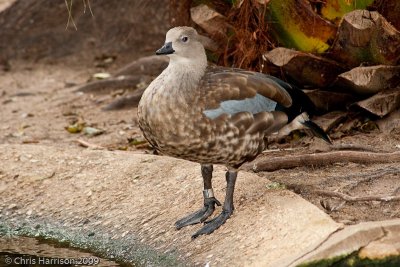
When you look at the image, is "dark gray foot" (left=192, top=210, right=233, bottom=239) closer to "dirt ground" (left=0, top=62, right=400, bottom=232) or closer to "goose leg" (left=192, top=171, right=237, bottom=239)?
"goose leg" (left=192, top=171, right=237, bottom=239)

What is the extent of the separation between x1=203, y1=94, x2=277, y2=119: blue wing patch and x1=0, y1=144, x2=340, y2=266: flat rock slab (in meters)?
0.47

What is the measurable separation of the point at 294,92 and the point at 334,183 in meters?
0.60

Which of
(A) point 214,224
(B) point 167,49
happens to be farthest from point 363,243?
(B) point 167,49

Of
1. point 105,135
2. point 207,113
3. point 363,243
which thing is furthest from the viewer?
point 105,135

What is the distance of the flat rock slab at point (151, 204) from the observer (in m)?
4.66

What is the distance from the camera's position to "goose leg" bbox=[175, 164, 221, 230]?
5.27 m

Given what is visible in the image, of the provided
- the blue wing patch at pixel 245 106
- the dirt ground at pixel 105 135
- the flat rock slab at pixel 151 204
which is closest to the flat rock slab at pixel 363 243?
the flat rock slab at pixel 151 204

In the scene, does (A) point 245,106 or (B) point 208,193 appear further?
(B) point 208,193

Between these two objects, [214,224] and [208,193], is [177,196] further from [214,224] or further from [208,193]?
[214,224]

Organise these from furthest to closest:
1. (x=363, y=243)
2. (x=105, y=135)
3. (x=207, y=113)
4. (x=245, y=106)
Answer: (x=105, y=135) < (x=245, y=106) < (x=207, y=113) < (x=363, y=243)

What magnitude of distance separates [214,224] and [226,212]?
12cm

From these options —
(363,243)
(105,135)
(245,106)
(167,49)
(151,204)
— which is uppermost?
(167,49)

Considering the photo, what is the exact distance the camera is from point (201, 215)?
17.5 feet

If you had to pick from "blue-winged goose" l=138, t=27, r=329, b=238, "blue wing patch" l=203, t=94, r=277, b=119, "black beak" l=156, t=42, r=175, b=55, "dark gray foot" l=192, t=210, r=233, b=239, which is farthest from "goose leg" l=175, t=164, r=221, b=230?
"black beak" l=156, t=42, r=175, b=55
